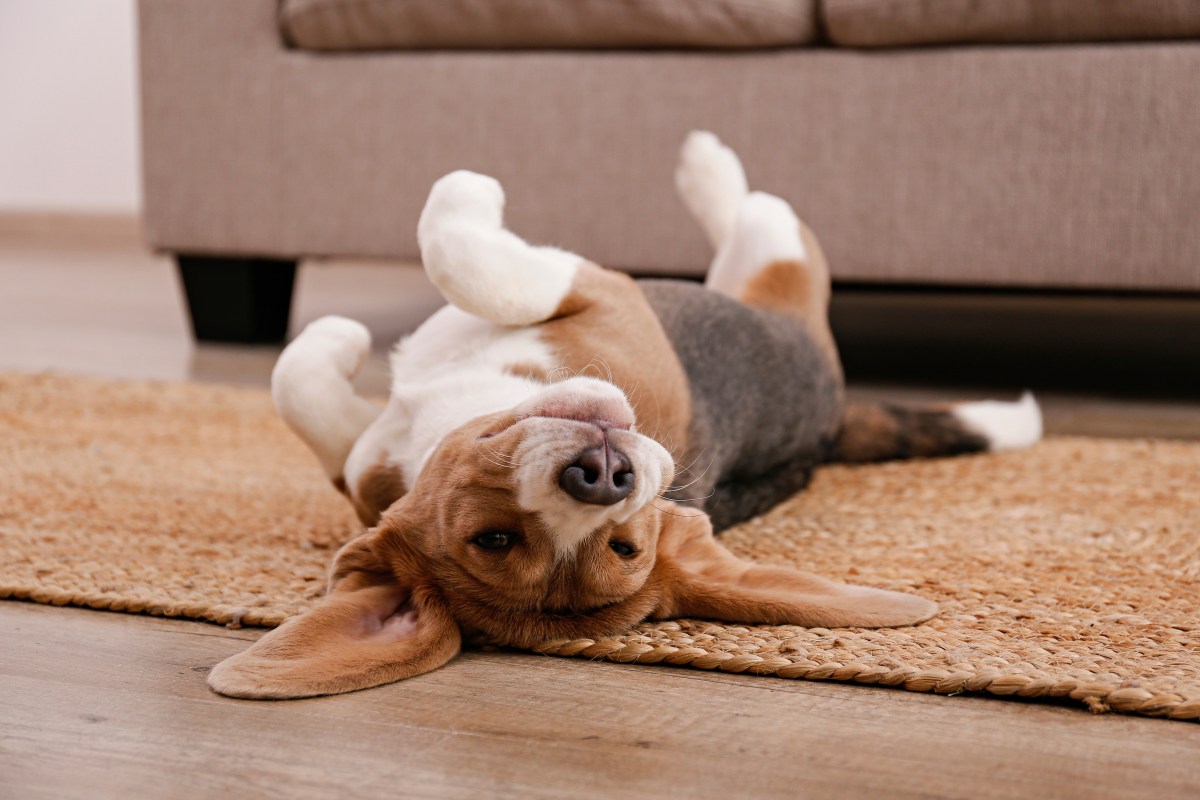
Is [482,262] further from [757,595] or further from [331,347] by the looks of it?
[757,595]

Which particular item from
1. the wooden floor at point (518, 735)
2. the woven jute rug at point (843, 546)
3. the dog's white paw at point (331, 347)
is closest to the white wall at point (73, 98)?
the woven jute rug at point (843, 546)

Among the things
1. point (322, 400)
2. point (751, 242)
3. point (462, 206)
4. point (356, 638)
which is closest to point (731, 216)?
point (751, 242)

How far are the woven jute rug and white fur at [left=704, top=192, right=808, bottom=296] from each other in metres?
0.44

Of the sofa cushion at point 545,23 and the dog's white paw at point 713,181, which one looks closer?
the dog's white paw at point 713,181

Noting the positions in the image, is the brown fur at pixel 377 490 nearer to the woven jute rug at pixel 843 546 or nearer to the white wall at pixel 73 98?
the woven jute rug at pixel 843 546

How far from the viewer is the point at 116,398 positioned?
119 inches

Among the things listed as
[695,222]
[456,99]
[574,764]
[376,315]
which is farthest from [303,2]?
[574,764]

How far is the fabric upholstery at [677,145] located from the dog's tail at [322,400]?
1483 mm

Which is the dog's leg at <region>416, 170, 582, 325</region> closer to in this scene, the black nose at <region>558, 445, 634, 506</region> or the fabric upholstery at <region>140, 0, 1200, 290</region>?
the black nose at <region>558, 445, 634, 506</region>

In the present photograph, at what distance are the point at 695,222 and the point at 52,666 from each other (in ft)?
7.30

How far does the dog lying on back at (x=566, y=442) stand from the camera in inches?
56.5

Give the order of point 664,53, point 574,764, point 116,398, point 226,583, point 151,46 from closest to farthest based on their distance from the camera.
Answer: point 574,764, point 226,583, point 116,398, point 664,53, point 151,46

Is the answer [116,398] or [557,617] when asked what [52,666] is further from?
[116,398]

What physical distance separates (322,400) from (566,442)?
70 centimetres
